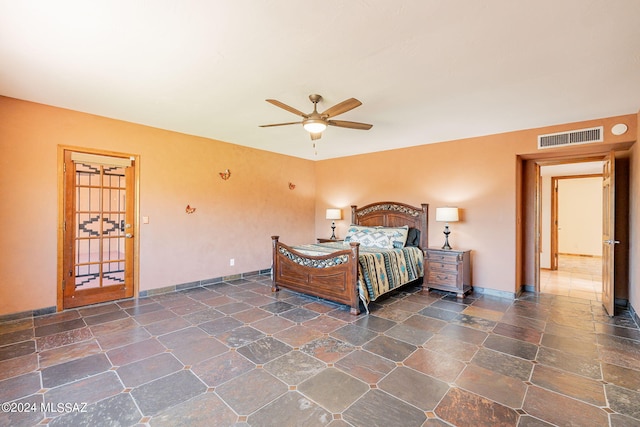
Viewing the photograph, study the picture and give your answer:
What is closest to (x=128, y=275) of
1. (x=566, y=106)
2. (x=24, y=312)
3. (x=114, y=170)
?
(x=24, y=312)

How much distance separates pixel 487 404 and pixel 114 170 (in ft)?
15.9

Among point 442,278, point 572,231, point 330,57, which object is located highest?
point 330,57

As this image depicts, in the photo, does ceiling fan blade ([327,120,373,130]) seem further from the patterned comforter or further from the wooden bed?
the patterned comforter

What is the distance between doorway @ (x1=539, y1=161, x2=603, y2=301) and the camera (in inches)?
204

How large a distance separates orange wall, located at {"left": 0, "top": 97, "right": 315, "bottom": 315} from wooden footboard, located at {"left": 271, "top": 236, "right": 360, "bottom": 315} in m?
1.26

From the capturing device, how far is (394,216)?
18.1 ft

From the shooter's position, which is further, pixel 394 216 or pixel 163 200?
pixel 394 216

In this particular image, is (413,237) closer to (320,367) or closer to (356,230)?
(356,230)

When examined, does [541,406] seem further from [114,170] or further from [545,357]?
[114,170]

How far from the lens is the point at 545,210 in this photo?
6.64 meters

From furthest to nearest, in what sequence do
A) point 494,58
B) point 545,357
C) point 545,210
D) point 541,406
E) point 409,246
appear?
point 545,210 → point 409,246 → point 545,357 → point 494,58 → point 541,406

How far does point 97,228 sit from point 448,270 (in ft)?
16.5

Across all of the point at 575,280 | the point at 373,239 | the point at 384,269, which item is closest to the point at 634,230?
the point at 575,280

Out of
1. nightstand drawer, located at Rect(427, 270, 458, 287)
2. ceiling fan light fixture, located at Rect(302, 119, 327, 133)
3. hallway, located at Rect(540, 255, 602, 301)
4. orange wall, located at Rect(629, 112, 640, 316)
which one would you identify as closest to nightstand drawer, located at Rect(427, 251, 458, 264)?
nightstand drawer, located at Rect(427, 270, 458, 287)
